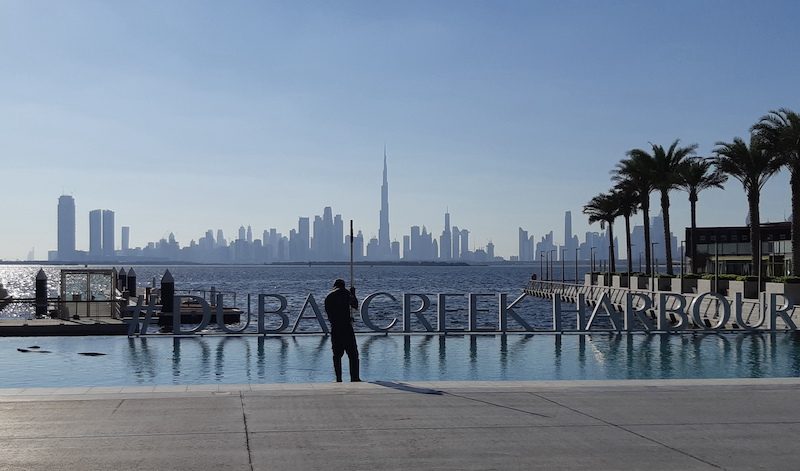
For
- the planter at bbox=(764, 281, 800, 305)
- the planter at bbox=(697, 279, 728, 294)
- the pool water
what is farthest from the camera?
the planter at bbox=(697, 279, 728, 294)

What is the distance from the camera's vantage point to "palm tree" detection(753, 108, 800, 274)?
42.9m

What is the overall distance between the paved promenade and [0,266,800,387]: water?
4.27m

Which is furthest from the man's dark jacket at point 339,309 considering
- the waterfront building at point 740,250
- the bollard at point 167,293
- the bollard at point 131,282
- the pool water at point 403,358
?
the bollard at point 131,282

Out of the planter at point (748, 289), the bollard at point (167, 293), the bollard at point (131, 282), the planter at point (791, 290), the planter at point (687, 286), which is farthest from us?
the bollard at point (131, 282)

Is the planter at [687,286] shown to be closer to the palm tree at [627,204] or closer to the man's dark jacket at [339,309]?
the palm tree at [627,204]

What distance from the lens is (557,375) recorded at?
18.0 m

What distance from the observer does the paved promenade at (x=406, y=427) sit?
8867 mm

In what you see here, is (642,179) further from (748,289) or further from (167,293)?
(167,293)

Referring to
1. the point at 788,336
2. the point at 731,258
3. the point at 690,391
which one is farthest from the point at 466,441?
the point at 731,258

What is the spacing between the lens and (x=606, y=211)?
9075 centimetres

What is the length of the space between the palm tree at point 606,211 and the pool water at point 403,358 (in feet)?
202

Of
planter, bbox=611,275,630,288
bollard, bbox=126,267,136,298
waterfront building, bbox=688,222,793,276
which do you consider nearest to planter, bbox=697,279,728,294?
waterfront building, bbox=688,222,793,276

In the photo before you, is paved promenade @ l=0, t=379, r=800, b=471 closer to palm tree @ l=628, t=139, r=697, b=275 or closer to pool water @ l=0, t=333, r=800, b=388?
pool water @ l=0, t=333, r=800, b=388

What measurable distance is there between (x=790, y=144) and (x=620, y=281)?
31156mm
